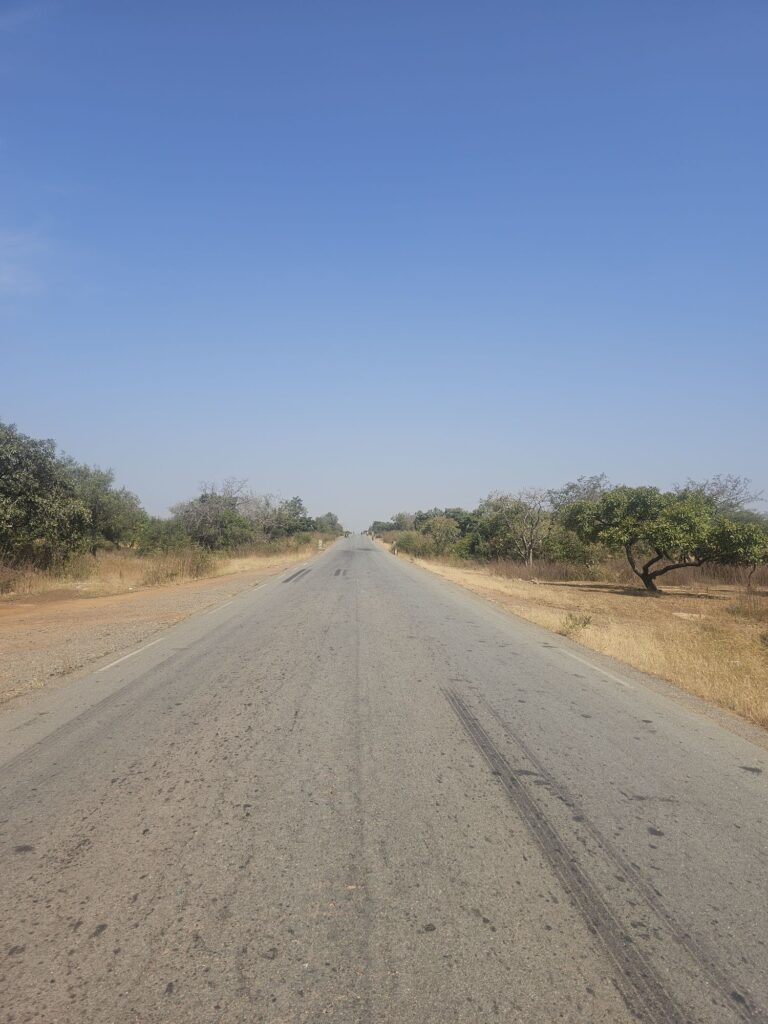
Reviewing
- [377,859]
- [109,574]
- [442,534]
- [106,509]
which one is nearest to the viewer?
[377,859]

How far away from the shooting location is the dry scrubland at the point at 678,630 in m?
8.20

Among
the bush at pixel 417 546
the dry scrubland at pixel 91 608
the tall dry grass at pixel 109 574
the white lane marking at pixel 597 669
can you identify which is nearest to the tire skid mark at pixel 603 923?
the white lane marking at pixel 597 669

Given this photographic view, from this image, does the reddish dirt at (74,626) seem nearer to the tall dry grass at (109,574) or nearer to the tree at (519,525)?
the tall dry grass at (109,574)

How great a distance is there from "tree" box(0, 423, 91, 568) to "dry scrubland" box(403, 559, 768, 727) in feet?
50.2

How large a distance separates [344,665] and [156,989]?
5757 millimetres

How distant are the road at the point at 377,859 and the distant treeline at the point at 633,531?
734 inches

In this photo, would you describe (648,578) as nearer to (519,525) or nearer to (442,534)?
(519,525)

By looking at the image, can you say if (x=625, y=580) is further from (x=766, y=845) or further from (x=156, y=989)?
(x=156, y=989)

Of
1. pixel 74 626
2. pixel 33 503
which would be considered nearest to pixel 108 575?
pixel 33 503

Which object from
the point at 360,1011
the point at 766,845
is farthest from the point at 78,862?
the point at 766,845

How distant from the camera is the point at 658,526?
23.2 m

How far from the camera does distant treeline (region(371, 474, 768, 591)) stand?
22875 mm

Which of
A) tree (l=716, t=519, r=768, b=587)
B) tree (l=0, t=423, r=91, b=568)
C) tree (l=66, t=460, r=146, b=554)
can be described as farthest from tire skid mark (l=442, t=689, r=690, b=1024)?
tree (l=66, t=460, r=146, b=554)

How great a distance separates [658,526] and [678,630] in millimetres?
9681
